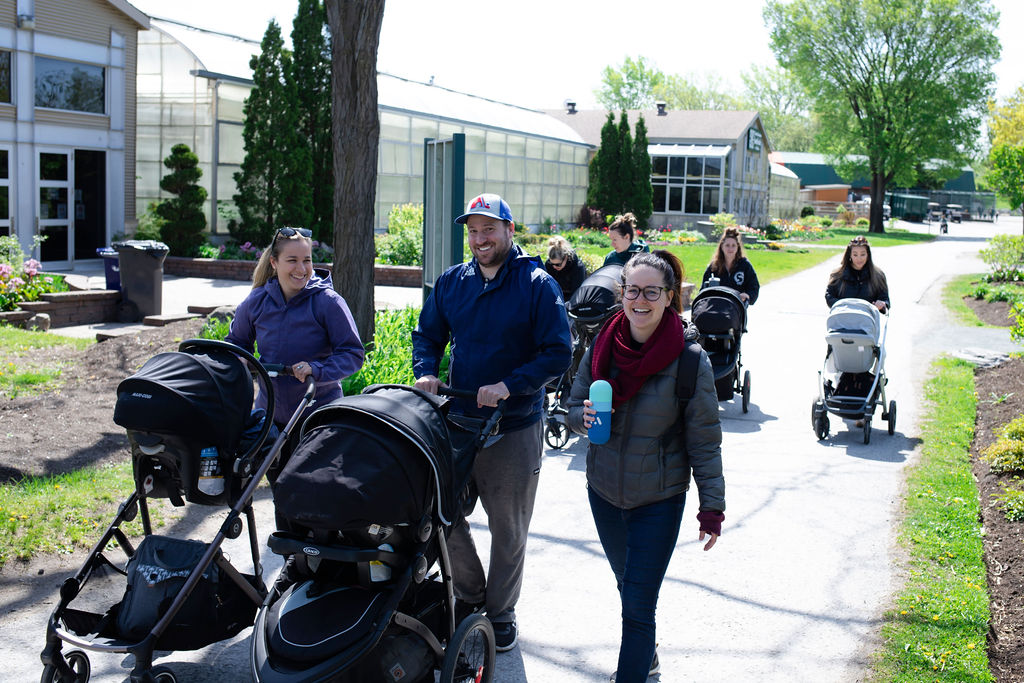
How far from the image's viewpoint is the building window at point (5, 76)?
20.4 meters

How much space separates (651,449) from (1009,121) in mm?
37318

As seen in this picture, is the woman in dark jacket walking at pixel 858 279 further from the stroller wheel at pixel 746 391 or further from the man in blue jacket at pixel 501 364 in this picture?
the man in blue jacket at pixel 501 364

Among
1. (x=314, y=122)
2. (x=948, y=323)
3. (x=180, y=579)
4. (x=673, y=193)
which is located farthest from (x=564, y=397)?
(x=673, y=193)

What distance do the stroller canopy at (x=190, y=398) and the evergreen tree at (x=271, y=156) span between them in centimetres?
1894

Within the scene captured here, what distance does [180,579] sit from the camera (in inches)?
155

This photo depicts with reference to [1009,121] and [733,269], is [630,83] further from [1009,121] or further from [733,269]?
[733,269]

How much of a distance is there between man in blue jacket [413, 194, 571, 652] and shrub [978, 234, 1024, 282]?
2484 centimetres

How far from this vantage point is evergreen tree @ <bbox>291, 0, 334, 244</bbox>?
2362 centimetres

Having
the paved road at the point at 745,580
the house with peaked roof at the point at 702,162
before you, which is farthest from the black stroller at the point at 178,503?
the house with peaked roof at the point at 702,162

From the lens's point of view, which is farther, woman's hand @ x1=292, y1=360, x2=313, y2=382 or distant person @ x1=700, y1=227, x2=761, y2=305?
distant person @ x1=700, y1=227, x2=761, y2=305

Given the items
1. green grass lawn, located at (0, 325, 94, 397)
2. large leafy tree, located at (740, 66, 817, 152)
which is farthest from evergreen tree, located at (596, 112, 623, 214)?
large leafy tree, located at (740, 66, 817, 152)

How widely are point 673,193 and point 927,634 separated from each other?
155 ft

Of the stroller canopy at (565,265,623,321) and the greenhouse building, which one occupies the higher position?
the greenhouse building

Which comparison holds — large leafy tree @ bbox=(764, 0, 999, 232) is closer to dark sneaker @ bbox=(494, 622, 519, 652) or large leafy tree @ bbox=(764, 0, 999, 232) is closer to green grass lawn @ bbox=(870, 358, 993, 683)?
green grass lawn @ bbox=(870, 358, 993, 683)
